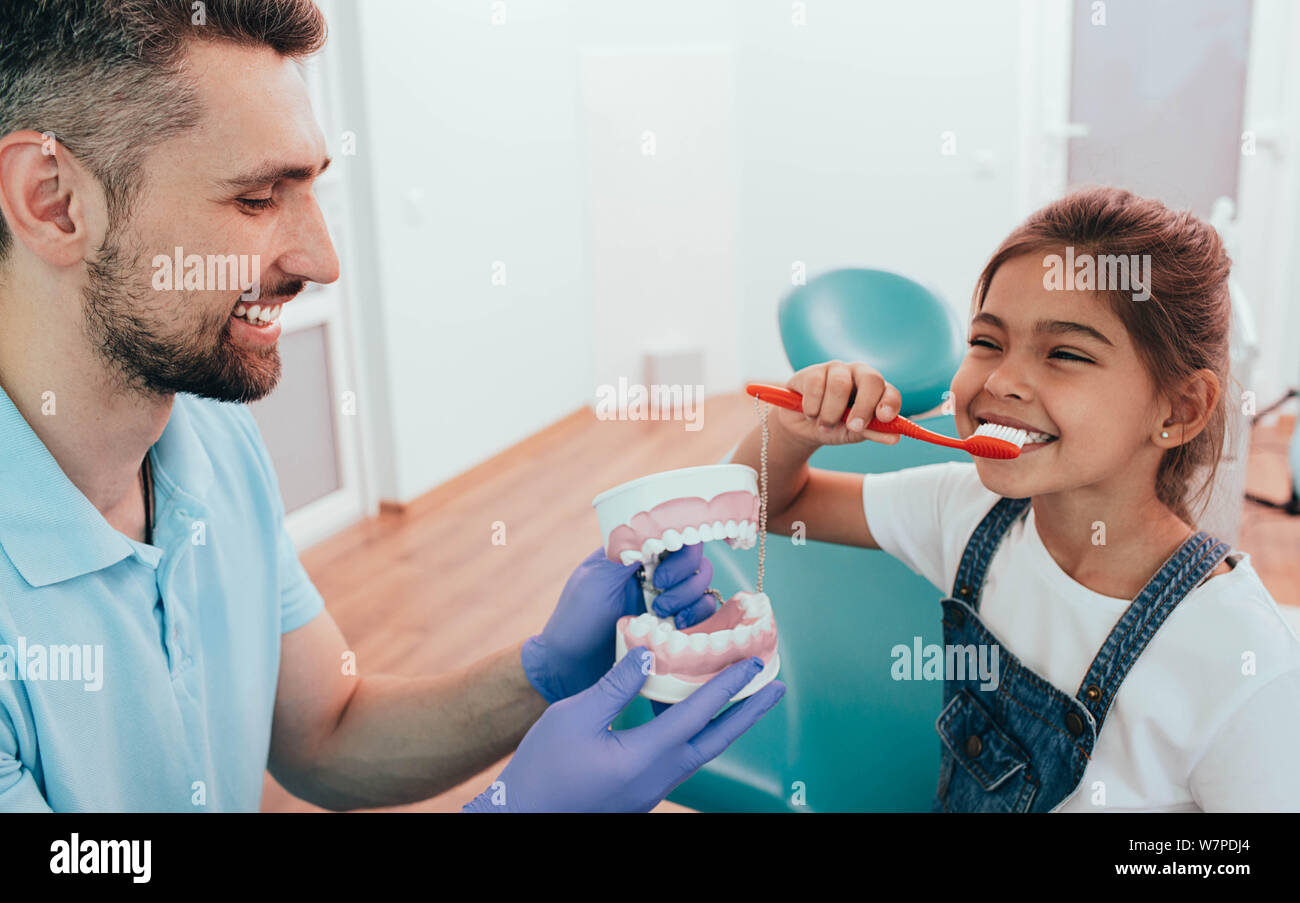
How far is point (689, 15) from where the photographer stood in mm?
3994

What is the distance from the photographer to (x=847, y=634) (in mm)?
1211

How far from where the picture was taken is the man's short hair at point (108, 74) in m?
0.79

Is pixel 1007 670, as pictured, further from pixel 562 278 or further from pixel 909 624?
pixel 562 278

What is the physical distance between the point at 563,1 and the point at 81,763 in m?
3.38

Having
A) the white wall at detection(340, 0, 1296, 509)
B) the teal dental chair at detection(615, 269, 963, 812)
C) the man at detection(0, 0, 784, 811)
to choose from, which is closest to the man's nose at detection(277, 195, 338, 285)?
the man at detection(0, 0, 784, 811)

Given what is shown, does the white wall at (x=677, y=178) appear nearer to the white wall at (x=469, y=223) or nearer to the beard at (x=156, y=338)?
the white wall at (x=469, y=223)

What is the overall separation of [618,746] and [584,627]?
0.71 ft

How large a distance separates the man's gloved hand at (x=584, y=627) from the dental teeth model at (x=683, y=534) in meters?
0.12

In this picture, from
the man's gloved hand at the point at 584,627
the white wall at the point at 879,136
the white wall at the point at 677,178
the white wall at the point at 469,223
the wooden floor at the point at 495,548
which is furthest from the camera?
the white wall at the point at 879,136

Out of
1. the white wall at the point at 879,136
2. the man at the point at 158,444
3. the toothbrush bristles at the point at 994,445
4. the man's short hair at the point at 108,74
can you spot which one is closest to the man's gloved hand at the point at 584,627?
the man at the point at 158,444

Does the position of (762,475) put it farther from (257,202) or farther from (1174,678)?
(257,202)

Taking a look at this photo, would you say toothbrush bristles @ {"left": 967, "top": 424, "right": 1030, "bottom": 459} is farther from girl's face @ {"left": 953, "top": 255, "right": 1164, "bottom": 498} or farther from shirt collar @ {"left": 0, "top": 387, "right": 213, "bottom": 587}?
shirt collar @ {"left": 0, "top": 387, "right": 213, "bottom": 587}
